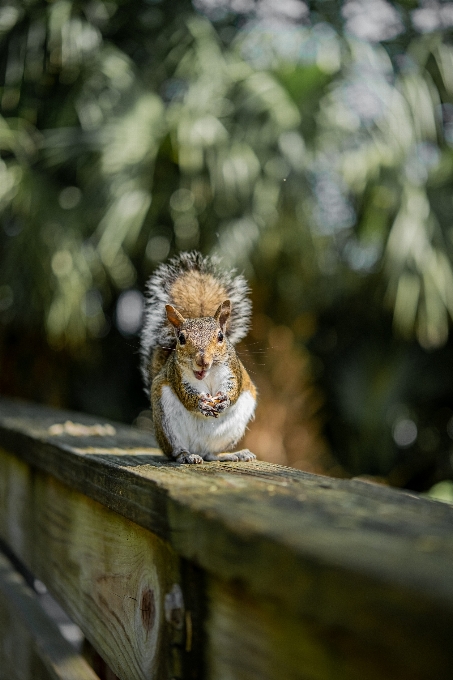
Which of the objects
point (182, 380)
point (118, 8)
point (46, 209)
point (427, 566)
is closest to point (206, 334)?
point (182, 380)

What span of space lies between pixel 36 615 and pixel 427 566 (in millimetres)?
962

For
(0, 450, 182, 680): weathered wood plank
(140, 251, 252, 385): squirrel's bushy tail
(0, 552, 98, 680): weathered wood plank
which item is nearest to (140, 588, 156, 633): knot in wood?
(0, 450, 182, 680): weathered wood plank

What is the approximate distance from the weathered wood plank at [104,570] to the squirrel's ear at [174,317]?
1.08ft

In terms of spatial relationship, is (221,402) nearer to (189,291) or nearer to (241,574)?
(189,291)

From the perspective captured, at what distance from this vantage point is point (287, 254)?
3971 mm

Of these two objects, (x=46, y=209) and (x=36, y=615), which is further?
(x=46, y=209)

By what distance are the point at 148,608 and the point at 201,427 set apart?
51 cm

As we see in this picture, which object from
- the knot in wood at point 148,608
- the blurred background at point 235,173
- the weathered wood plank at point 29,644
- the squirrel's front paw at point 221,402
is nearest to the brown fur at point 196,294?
the squirrel's front paw at point 221,402

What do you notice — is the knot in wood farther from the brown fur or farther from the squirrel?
the brown fur

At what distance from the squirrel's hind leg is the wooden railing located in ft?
0.50

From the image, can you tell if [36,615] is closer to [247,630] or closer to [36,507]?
[36,507]

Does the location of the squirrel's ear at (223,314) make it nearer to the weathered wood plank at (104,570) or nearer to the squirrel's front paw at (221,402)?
the squirrel's front paw at (221,402)

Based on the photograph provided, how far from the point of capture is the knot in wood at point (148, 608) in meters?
0.72

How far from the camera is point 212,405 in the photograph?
1.18m
